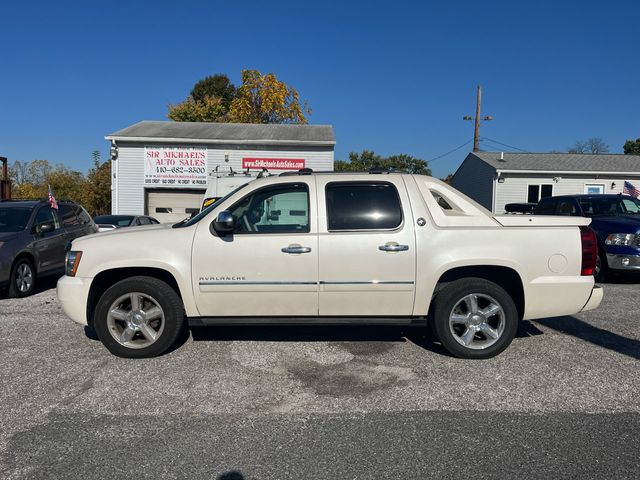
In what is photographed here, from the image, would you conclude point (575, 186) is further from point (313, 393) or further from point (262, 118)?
point (313, 393)

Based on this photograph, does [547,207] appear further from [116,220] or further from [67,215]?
[116,220]

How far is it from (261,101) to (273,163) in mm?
17201

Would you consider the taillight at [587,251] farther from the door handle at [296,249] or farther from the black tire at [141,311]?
the black tire at [141,311]

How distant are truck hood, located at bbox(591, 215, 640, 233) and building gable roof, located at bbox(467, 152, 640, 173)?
16.1 m

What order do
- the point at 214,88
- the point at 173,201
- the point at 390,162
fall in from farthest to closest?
the point at 390,162 → the point at 214,88 → the point at 173,201

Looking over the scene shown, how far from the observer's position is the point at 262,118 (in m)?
35.5

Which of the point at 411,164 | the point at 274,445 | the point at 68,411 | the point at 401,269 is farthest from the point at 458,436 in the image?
the point at 411,164

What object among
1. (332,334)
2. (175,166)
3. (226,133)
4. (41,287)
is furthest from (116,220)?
(332,334)

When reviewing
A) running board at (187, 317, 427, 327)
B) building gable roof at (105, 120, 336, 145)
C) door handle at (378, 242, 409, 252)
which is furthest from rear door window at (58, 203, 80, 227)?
building gable roof at (105, 120, 336, 145)

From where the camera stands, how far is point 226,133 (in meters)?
20.5

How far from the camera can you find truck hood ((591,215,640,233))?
861cm

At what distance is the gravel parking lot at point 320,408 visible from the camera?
115 inches

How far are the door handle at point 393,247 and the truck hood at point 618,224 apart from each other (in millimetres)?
6133

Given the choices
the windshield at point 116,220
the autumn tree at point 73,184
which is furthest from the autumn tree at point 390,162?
the windshield at point 116,220
